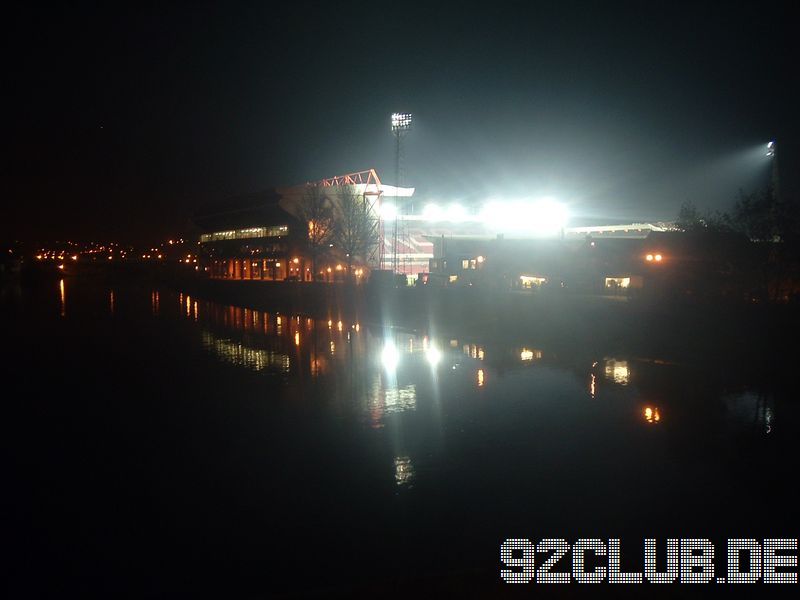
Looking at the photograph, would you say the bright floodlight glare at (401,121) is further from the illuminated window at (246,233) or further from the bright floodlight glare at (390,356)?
the illuminated window at (246,233)

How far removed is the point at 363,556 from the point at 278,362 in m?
10.4

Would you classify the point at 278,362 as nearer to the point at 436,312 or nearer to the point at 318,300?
the point at 436,312

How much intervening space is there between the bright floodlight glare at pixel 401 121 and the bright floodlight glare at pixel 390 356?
28.2m

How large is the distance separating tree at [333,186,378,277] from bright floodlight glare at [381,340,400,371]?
33174mm

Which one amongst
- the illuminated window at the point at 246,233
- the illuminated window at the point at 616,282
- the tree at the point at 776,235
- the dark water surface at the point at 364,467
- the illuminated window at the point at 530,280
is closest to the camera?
the dark water surface at the point at 364,467

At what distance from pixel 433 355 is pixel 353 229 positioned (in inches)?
1512

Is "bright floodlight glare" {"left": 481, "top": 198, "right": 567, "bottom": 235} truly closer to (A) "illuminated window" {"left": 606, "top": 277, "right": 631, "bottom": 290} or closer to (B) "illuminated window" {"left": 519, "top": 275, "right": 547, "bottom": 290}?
(B) "illuminated window" {"left": 519, "top": 275, "right": 547, "bottom": 290}

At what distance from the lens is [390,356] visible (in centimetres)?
1606

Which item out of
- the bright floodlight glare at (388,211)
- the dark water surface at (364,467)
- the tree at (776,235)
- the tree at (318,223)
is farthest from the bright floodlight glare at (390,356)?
the bright floodlight glare at (388,211)

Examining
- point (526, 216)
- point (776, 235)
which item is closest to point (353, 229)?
point (526, 216)

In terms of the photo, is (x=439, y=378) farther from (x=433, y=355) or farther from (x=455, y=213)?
(x=455, y=213)

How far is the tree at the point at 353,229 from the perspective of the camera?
53.2 m

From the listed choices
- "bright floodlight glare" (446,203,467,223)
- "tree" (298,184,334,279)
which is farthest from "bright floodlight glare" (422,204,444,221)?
"tree" (298,184,334,279)

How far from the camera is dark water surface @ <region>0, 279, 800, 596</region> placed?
5.09 m
